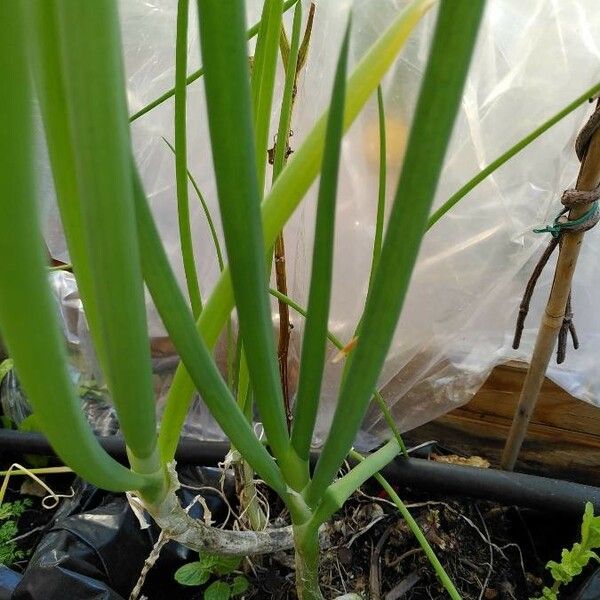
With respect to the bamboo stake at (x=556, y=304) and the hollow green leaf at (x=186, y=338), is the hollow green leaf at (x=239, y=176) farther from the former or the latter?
the bamboo stake at (x=556, y=304)

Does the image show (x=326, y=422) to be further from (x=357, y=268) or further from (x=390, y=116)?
(x=390, y=116)

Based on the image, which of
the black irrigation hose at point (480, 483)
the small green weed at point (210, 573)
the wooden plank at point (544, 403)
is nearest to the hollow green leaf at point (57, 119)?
the small green weed at point (210, 573)

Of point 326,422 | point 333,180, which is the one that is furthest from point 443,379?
point 333,180

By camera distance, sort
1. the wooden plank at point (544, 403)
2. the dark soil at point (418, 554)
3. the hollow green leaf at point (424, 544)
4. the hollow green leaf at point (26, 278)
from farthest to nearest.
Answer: the wooden plank at point (544, 403) → the dark soil at point (418, 554) → the hollow green leaf at point (424, 544) → the hollow green leaf at point (26, 278)

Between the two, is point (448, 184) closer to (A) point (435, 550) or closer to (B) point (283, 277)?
(B) point (283, 277)

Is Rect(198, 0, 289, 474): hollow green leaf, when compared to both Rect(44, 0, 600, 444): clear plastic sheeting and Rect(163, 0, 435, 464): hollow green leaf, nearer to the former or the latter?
Rect(163, 0, 435, 464): hollow green leaf

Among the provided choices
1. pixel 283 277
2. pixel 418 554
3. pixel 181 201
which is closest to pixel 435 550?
pixel 418 554
